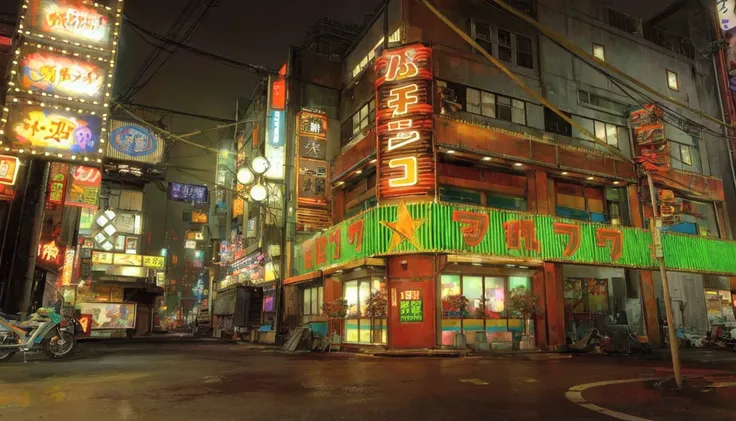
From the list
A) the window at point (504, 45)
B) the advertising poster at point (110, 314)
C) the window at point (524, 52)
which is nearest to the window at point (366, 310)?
the window at point (504, 45)

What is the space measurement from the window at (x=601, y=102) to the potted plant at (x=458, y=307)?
15.2 metres

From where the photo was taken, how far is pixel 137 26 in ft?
62.1

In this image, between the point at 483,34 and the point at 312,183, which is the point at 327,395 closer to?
the point at 312,183

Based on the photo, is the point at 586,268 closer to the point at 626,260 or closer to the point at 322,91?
the point at 626,260

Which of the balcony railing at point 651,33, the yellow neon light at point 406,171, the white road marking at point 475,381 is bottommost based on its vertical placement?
the white road marking at point 475,381

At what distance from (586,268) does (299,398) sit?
2315 centimetres

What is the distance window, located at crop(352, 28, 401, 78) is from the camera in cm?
2651

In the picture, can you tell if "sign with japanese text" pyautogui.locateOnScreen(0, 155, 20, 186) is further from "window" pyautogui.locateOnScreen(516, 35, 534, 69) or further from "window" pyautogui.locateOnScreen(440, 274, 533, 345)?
"window" pyautogui.locateOnScreen(516, 35, 534, 69)

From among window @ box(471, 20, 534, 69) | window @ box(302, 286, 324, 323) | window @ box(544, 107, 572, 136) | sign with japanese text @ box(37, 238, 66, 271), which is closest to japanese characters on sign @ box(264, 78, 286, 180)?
window @ box(302, 286, 324, 323)

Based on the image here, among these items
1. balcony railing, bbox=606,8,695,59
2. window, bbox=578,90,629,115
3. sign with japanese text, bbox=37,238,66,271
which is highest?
balcony railing, bbox=606,8,695,59

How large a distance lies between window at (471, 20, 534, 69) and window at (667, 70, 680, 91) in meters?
12.2

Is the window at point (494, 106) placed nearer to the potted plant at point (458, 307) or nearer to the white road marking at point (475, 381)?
the potted plant at point (458, 307)

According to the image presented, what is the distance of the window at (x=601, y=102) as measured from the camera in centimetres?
2919

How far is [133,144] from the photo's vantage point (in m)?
24.3
